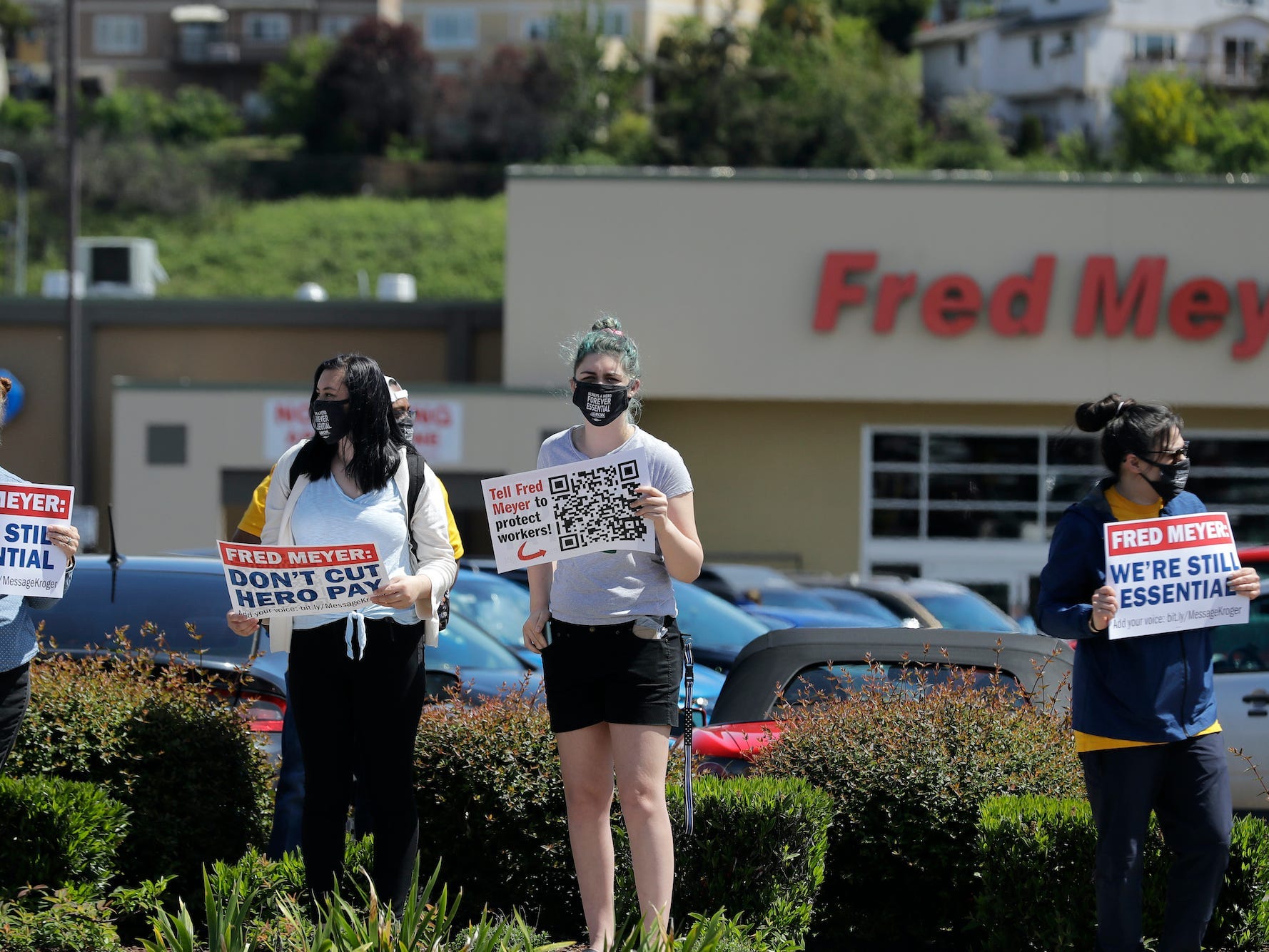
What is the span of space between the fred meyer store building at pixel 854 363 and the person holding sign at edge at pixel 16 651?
59.3ft

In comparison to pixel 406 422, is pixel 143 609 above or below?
below

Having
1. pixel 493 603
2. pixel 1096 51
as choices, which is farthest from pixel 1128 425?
pixel 1096 51

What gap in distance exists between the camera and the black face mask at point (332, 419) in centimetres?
487

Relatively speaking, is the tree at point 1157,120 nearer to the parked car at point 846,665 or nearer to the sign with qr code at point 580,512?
the parked car at point 846,665

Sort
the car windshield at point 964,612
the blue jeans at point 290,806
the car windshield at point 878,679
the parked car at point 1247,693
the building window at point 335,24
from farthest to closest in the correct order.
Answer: the building window at point 335,24 < the car windshield at point 964,612 < the parked car at point 1247,693 < the car windshield at point 878,679 < the blue jeans at point 290,806

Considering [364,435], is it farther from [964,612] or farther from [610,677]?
[964,612]

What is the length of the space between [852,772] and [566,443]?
1574mm

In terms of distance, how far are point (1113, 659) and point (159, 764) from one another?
321 centimetres

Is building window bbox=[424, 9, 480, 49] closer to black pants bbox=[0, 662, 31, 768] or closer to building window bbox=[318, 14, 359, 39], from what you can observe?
building window bbox=[318, 14, 359, 39]

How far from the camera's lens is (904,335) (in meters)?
24.2

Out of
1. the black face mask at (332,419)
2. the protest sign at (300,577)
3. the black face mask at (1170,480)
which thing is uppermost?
the black face mask at (332,419)

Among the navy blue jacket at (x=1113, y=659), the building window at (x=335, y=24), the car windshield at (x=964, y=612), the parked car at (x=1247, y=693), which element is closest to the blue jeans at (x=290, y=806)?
the navy blue jacket at (x=1113, y=659)

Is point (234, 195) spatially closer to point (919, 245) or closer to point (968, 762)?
point (919, 245)

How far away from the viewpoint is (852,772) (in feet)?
18.0
